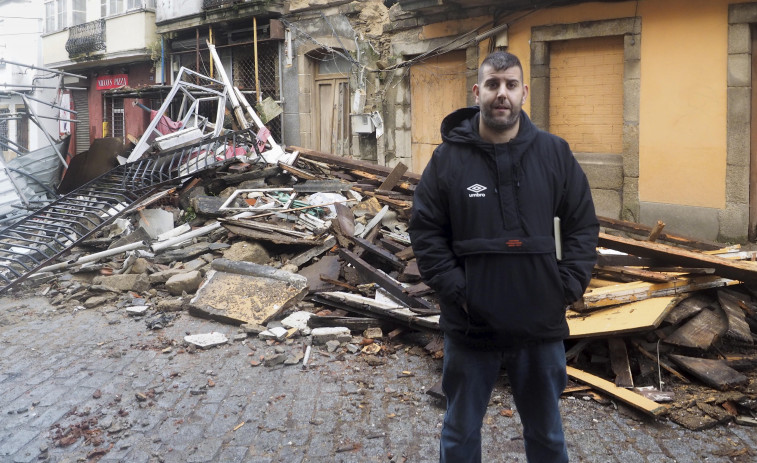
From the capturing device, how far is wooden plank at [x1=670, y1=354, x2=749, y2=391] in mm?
4082

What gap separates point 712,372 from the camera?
418 centimetres

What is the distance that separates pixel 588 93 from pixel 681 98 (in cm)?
150

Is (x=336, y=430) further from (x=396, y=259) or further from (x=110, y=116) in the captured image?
(x=110, y=116)

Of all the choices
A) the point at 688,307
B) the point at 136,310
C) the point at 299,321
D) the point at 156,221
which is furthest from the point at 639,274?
the point at 156,221

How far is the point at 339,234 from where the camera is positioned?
732 cm

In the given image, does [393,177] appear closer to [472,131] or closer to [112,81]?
[472,131]

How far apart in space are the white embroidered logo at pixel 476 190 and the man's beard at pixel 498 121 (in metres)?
0.25

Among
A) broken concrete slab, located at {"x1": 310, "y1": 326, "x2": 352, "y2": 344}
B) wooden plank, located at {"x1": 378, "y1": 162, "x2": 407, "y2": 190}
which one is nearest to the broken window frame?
wooden plank, located at {"x1": 378, "y1": 162, "x2": 407, "y2": 190}

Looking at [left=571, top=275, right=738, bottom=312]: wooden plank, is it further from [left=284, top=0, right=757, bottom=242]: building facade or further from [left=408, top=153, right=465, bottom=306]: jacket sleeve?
[left=284, top=0, right=757, bottom=242]: building facade

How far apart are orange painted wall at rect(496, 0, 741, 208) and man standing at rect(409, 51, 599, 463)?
7.20 meters

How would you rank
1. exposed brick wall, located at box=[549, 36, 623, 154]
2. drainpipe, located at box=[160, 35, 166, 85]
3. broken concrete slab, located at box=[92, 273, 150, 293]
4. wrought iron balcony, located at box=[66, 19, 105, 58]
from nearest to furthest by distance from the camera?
1. broken concrete slab, located at box=[92, 273, 150, 293]
2. exposed brick wall, located at box=[549, 36, 623, 154]
3. drainpipe, located at box=[160, 35, 166, 85]
4. wrought iron balcony, located at box=[66, 19, 105, 58]

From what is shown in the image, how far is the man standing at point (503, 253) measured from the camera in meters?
2.53

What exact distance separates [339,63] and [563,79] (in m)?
5.80

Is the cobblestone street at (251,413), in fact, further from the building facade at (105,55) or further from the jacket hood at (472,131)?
the building facade at (105,55)
